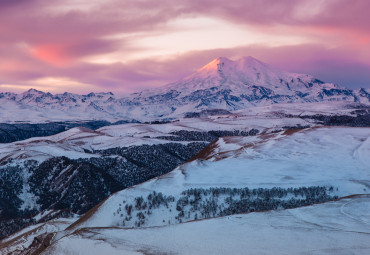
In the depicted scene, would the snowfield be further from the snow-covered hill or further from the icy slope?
the icy slope

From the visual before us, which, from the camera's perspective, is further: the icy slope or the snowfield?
the icy slope

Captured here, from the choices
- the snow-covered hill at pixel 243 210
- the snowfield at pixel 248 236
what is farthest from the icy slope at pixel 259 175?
the snowfield at pixel 248 236

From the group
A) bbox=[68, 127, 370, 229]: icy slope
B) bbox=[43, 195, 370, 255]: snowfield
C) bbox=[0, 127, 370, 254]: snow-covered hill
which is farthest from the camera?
bbox=[68, 127, 370, 229]: icy slope

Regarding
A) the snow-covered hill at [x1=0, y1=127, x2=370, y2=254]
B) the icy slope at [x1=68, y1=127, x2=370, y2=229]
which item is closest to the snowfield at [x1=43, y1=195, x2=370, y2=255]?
the snow-covered hill at [x1=0, y1=127, x2=370, y2=254]

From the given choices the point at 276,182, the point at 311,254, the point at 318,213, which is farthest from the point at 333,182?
the point at 311,254

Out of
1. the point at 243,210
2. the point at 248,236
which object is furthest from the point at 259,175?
the point at 248,236

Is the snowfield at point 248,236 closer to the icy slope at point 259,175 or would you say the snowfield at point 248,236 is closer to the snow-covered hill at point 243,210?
the snow-covered hill at point 243,210

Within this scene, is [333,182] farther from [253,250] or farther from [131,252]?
[131,252]

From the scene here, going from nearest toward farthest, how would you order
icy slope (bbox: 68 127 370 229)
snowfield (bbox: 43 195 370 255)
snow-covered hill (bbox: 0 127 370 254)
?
1. snowfield (bbox: 43 195 370 255)
2. snow-covered hill (bbox: 0 127 370 254)
3. icy slope (bbox: 68 127 370 229)

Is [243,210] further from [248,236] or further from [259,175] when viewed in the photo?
[248,236]

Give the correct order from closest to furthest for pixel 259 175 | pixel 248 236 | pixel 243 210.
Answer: pixel 248 236, pixel 243 210, pixel 259 175

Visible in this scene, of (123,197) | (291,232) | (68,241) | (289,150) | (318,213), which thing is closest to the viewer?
(291,232)
